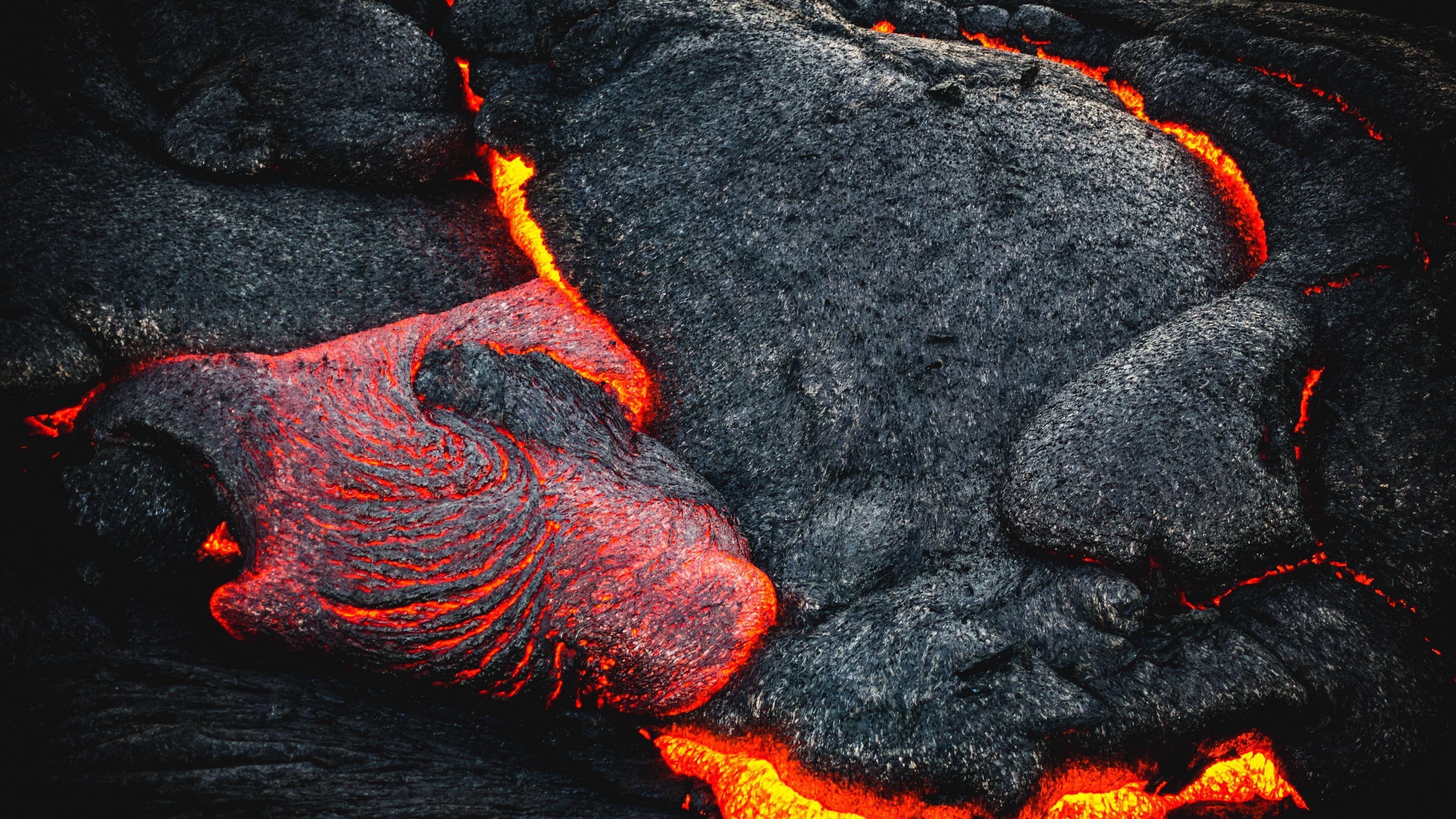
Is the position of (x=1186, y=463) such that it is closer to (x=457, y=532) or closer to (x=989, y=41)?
(x=457, y=532)

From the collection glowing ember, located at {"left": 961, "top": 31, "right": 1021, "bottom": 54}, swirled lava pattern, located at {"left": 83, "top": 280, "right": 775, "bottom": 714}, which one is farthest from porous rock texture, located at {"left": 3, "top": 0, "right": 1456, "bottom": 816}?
glowing ember, located at {"left": 961, "top": 31, "right": 1021, "bottom": 54}

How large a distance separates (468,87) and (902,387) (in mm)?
2628

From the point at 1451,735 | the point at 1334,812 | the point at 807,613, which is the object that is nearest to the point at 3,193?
the point at 807,613

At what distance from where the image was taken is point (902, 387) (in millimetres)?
2768

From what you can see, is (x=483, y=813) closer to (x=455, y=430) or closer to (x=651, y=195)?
(x=455, y=430)

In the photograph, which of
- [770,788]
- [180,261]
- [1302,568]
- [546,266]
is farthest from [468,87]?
[1302,568]

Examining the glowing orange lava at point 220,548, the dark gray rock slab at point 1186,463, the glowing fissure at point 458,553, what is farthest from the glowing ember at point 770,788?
the glowing orange lava at point 220,548

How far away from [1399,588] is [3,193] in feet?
15.6

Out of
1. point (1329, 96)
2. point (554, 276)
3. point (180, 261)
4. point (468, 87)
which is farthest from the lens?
point (468, 87)

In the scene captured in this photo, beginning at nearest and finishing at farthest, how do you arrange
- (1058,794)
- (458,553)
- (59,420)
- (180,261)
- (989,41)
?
(1058,794), (458,553), (59,420), (180,261), (989,41)

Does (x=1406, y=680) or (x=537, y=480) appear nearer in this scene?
(x=1406, y=680)

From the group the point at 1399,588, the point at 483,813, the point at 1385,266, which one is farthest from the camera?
the point at 1385,266

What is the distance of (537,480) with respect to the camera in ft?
8.24

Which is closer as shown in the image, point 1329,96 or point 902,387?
point 902,387
